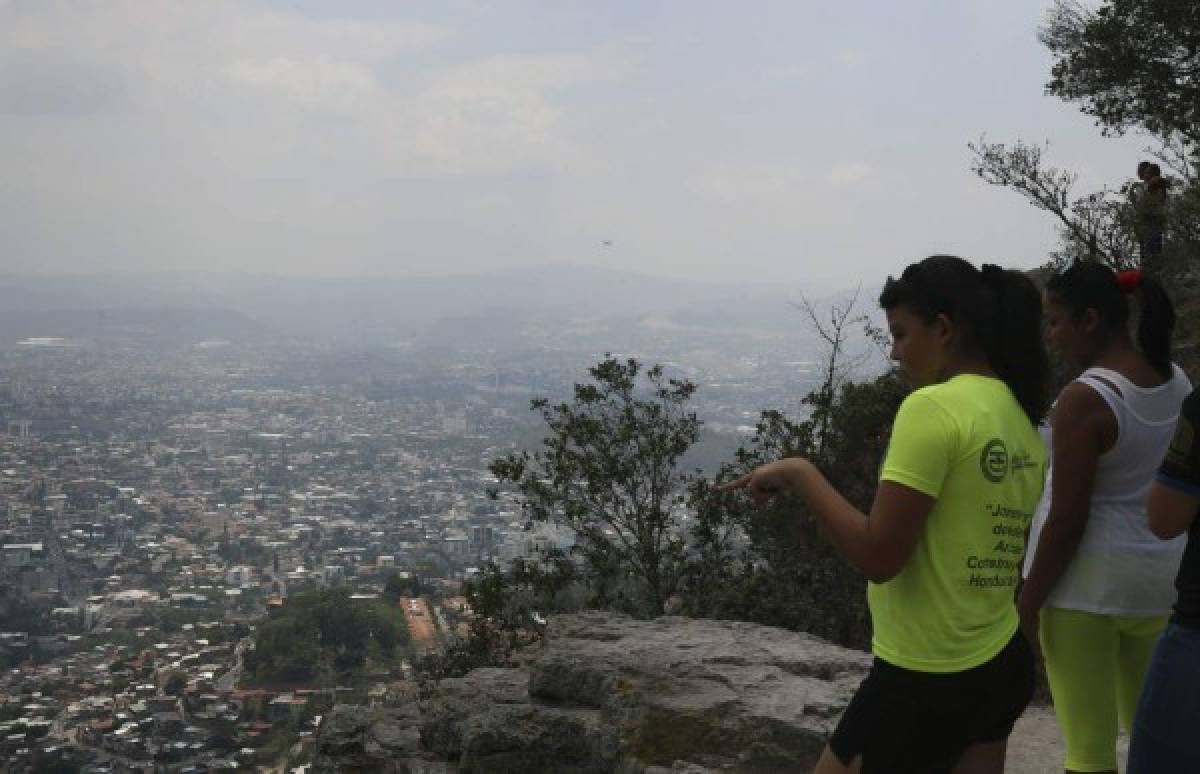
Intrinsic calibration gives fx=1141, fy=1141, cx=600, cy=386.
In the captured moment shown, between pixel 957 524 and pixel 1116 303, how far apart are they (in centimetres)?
102

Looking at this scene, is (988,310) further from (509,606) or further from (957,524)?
(509,606)

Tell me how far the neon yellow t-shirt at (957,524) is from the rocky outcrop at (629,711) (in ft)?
6.63

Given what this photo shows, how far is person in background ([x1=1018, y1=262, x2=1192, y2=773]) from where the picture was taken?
9.02ft

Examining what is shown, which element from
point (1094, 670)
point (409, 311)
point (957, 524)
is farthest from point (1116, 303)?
point (409, 311)

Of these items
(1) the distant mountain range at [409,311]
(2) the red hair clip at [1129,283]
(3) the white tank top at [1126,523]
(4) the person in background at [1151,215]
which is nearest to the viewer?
(3) the white tank top at [1126,523]

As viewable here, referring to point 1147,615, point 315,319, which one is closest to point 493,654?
point 1147,615

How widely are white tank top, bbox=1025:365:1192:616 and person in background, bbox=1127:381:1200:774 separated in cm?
46

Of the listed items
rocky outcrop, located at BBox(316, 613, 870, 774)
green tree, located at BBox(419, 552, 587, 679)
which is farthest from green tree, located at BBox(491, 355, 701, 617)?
rocky outcrop, located at BBox(316, 613, 870, 774)

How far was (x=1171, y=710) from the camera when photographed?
7.37 ft

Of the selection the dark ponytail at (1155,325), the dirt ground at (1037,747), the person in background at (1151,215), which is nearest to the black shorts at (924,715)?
the dark ponytail at (1155,325)

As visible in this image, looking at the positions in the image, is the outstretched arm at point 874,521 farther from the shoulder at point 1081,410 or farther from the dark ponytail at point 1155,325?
the dark ponytail at point 1155,325

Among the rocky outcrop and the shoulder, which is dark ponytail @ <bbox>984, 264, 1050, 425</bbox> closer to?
the shoulder

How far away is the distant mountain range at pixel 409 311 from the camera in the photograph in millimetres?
117125

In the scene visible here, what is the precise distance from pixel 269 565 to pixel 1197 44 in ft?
127
